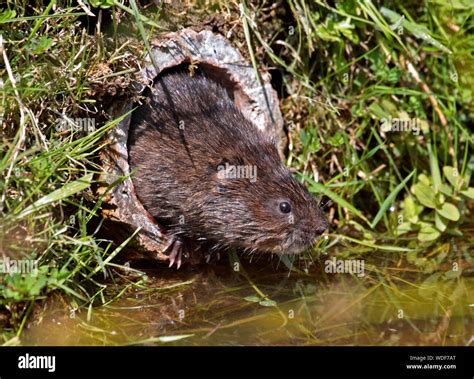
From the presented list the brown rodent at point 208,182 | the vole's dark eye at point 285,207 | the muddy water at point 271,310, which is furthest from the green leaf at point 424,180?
the vole's dark eye at point 285,207

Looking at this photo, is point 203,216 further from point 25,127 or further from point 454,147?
point 454,147

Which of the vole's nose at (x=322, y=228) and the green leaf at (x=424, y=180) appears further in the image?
the green leaf at (x=424, y=180)

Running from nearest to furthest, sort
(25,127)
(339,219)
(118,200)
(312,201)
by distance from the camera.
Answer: (25,127) < (118,200) < (312,201) < (339,219)

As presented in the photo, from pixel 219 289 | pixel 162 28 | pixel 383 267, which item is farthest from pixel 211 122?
pixel 383 267

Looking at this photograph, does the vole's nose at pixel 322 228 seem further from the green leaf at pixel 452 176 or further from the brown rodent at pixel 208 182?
the green leaf at pixel 452 176

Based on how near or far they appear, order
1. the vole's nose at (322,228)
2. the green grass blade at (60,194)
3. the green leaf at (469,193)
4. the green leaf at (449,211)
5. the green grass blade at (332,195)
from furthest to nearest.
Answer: the green leaf at (469,193) → the green leaf at (449,211) → the green grass blade at (332,195) → the vole's nose at (322,228) → the green grass blade at (60,194)

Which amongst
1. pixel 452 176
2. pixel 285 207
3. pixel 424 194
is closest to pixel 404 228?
pixel 424 194

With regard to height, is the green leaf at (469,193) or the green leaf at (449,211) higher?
the green leaf at (469,193)
